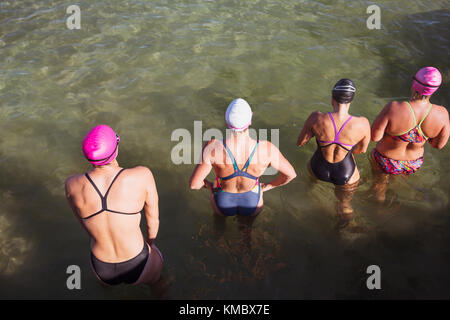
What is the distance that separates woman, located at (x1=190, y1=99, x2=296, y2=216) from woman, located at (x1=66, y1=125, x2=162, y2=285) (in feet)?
2.76

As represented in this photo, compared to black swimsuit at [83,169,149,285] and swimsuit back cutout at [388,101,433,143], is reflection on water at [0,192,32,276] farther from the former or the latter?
swimsuit back cutout at [388,101,433,143]

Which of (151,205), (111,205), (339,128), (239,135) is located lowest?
(151,205)

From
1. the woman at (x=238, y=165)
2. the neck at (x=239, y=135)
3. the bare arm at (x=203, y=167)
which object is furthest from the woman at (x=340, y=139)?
the bare arm at (x=203, y=167)

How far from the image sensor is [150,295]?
442 cm

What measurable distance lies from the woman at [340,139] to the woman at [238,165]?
936 mm

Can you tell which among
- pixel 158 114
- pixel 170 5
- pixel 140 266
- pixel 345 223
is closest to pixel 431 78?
pixel 345 223

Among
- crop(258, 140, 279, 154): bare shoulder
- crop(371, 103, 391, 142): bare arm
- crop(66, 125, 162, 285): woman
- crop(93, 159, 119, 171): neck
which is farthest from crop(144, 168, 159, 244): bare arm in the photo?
crop(371, 103, 391, 142): bare arm

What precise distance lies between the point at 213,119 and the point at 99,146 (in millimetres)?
4476

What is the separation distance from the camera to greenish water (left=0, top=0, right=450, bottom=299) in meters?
4.70

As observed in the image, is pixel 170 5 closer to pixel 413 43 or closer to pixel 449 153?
pixel 413 43

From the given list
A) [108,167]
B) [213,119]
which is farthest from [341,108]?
[213,119]

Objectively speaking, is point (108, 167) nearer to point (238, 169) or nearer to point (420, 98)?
point (238, 169)

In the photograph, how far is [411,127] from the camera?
469 centimetres
